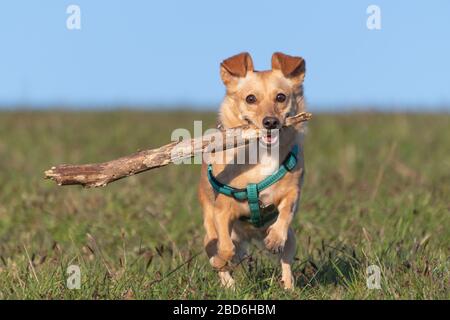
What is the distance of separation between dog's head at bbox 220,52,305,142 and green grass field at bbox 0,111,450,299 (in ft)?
3.21

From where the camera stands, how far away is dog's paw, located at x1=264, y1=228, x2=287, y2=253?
18.1 feet

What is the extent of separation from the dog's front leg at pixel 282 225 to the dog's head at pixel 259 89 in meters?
0.51

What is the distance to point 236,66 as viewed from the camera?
19.9ft

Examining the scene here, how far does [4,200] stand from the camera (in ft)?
30.9

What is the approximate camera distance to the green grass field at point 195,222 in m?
5.42

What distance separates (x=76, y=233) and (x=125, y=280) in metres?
2.70

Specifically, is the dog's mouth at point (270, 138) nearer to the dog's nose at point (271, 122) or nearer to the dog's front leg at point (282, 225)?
the dog's nose at point (271, 122)

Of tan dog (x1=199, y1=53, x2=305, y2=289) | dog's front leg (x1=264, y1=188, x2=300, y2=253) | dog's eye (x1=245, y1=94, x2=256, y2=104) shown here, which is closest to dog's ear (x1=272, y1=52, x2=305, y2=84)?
tan dog (x1=199, y1=53, x2=305, y2=289)

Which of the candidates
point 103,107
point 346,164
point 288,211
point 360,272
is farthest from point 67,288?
point 103,107

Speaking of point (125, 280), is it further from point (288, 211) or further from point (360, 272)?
point (360, 272)

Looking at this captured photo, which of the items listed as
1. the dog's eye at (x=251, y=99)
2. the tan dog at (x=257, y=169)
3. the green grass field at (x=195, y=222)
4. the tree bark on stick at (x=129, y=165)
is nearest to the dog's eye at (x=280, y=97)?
the tan dog at (x=257, y=169)

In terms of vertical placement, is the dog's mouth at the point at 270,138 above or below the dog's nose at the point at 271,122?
below

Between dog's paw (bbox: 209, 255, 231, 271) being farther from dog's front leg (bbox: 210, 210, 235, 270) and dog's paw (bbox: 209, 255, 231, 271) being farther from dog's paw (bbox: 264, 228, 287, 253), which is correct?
dog's paw (bbox: 264, 228, 287, 253)
